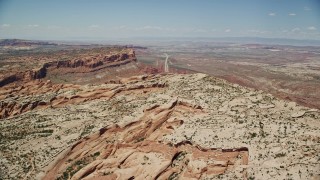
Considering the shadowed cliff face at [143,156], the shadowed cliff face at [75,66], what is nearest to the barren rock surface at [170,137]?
the shadowed cliff face at [143,156]

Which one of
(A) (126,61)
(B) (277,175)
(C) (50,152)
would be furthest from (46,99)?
(A) (126,61)

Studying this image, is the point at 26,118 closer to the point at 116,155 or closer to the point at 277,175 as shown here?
the point at 116,155

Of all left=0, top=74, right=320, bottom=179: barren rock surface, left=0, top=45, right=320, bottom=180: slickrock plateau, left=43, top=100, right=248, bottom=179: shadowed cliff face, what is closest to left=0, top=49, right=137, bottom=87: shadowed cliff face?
left=0, top=45, right=320, bottom=180: slickrock plateau

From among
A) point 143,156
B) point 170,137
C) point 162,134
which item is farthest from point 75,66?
point 143,156

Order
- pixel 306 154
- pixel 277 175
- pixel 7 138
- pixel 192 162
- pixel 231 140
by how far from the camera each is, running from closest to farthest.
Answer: pixel 277 175 < pixel 306 154 < pixel 192 162 < pixel 231 140 < pixel 7 138

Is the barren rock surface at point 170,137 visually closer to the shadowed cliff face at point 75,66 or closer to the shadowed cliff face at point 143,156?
the shadowed cliff face at point 143,156

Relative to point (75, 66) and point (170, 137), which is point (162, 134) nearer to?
point (170, 137)
